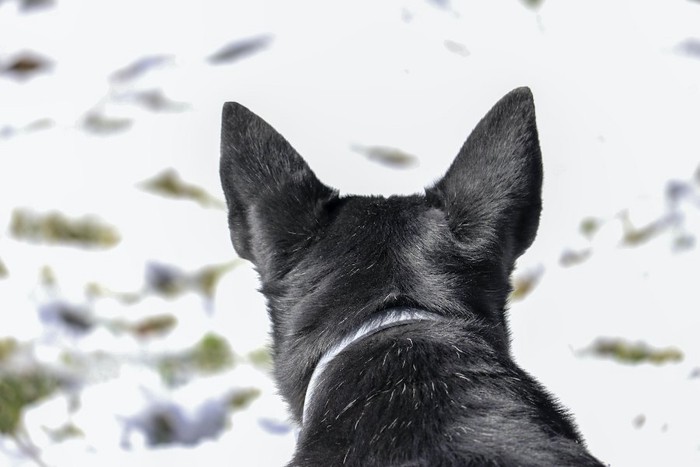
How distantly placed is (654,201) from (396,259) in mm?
2287

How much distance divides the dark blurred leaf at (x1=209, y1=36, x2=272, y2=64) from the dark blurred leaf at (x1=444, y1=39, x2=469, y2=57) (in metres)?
0.76

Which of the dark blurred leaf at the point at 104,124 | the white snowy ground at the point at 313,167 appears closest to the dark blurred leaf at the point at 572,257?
the white snowy ground at the point at 313,167

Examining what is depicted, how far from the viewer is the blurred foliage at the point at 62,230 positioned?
3.44m

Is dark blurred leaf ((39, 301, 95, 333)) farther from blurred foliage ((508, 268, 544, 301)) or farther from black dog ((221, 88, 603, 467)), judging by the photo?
blurred foliage ((508, 268, 544, 301))

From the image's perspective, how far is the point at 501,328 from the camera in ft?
6.65

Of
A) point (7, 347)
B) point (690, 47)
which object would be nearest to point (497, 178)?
point (7, 347)

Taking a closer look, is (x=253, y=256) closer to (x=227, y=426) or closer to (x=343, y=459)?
(x=343, y=459)

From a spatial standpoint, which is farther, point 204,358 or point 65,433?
point 204,358

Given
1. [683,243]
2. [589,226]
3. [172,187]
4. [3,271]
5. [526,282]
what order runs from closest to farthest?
[3,271] < [172,187] < [526,282] < [589,226] < [683,243]

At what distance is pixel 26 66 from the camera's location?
3.68 m

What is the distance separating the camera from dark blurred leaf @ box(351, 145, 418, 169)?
12.0ft

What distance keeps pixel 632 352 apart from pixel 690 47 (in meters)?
1.46

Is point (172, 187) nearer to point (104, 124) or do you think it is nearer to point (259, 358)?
point (104, 124)

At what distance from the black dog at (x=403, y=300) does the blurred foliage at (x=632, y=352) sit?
1.69 meters
